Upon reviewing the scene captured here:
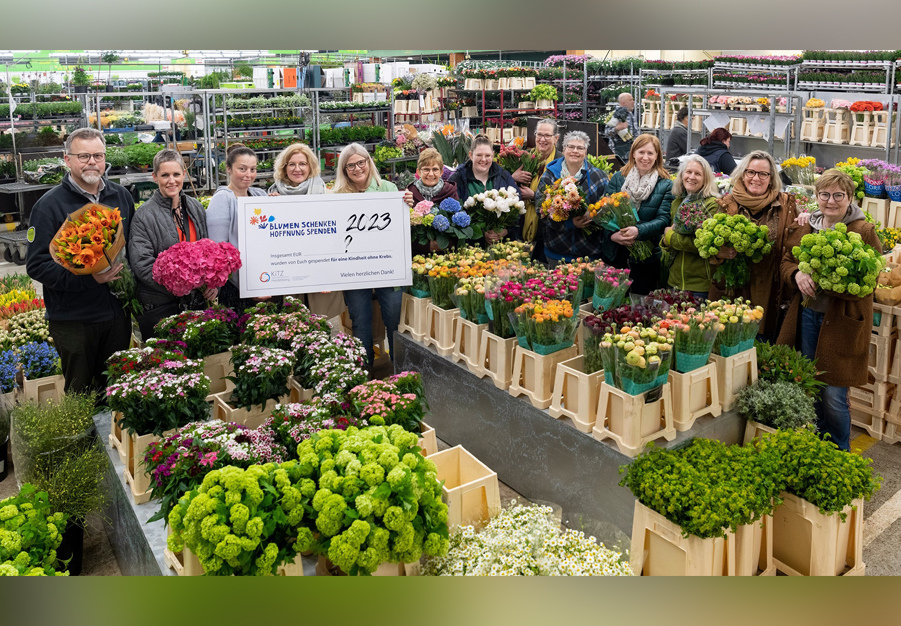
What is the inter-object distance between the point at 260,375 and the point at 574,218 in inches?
92.8

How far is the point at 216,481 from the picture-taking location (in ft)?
6.84

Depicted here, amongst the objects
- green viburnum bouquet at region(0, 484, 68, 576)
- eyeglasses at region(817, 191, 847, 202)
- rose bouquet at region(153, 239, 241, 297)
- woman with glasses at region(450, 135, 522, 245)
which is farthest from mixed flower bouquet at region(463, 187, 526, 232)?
green viburnum bouquet at region(0, 484, 68, 576)

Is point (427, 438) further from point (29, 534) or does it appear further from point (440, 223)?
point (440, 223)

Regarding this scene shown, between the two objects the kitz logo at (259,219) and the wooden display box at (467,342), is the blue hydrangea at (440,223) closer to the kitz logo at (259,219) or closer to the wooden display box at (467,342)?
the wooden display box at (467,342)

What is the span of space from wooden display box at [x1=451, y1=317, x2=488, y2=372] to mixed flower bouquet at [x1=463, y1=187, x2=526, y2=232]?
3.16 feet

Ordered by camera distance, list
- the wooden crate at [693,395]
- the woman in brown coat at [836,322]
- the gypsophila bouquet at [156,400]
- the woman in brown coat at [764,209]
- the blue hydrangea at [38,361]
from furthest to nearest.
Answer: the blue hydrangea at [38,361] → the woman in brown coat at [764,209] → the woman in brown coat at [836,322] → the wooden crate at [693,395] → the gypsophila bouquet at [156,400]

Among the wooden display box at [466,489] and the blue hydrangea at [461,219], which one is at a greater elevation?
the blue hydrangea at [461,219]

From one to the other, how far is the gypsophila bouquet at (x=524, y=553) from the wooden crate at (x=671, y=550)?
1.12 feet

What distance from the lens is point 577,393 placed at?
10.6 feet

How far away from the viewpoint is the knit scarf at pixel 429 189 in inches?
180

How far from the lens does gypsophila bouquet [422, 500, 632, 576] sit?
7.15 ft

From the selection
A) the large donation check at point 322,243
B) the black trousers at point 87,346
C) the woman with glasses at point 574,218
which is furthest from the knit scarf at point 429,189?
the black trousers at point 87,346

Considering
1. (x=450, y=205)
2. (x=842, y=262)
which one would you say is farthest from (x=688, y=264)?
(x=450, y=205)

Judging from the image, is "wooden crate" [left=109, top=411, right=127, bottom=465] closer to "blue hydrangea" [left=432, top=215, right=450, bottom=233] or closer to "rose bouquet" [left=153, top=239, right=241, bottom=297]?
"rose bouquet" [left=153, top=239, right=241, bottom=297]
